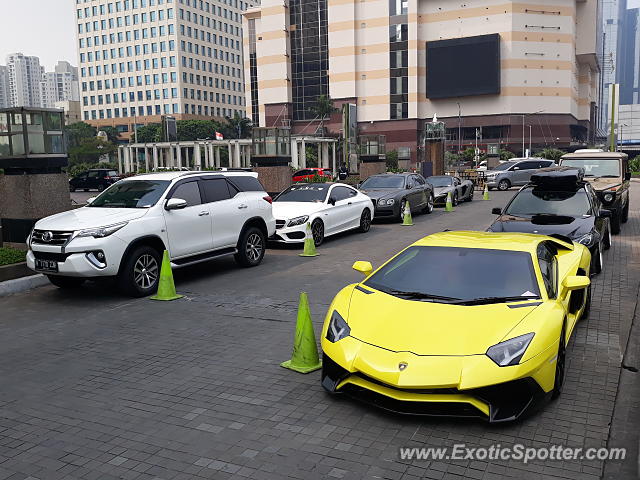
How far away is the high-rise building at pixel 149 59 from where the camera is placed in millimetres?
130375

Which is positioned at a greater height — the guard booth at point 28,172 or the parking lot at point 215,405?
the guard booth at point 28,172

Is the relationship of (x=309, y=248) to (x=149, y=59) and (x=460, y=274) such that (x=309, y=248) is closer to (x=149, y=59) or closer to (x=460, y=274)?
(x=460, y=274)

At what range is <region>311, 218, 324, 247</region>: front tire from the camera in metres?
14.4

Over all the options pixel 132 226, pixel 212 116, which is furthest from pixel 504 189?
pixel 212 116

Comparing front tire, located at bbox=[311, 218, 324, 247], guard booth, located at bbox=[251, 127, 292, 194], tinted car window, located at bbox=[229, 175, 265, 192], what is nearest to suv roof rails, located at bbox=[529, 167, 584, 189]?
front tire, located at bbox=[311, 218, 324, 247]

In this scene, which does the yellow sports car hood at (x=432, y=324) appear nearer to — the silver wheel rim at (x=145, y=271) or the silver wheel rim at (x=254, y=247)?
the silver wheel rim at (x=145, y=271)

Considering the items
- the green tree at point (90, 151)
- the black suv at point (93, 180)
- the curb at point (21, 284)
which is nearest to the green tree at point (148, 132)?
the green tree at point (90, 151)

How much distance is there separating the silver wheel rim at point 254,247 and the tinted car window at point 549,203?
15.7 feet

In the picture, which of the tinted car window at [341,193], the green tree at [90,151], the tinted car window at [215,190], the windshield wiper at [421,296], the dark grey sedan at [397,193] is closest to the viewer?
the windshield wiper at [421,296]

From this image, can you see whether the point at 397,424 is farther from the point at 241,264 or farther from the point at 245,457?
the point at 241,264

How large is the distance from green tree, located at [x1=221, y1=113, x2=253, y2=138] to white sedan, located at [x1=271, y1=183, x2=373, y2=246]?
10277 cm

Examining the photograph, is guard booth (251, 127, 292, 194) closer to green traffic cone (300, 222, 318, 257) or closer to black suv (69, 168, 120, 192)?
green traffic cone (300, 222, 318, 257)

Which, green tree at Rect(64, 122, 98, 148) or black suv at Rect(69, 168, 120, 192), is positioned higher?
green tree at Rect(64, 122, 98, 148)

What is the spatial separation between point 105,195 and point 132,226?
169 cm
